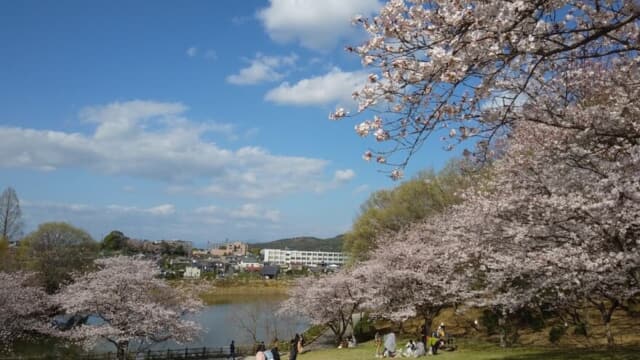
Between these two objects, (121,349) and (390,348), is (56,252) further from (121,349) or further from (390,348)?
(390,348)

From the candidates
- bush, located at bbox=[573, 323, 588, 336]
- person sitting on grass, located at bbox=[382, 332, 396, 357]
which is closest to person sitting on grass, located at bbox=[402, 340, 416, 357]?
person sitting on grass, located at bbox=[382, 332, 396, 357]

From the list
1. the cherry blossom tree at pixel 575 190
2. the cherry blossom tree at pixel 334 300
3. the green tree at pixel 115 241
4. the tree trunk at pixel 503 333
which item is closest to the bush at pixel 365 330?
the cherry blossom tree at pixel 334 300

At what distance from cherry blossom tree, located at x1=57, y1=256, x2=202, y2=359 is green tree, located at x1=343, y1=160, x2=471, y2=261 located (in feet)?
53.9

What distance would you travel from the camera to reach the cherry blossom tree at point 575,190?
829cm

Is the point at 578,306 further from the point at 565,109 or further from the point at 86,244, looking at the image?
the point at 86,244

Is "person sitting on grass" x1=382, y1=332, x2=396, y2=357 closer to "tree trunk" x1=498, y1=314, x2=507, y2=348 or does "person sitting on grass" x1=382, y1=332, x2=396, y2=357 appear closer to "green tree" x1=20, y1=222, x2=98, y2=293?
"tree trunk" x1=498, y1=314, x2=507, y2=348

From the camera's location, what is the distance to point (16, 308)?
28484 mm

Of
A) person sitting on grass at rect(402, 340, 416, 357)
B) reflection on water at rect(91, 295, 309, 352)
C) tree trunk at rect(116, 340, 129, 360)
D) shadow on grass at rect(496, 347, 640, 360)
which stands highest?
shadow on grass at rect(496, 347, 640, 360)

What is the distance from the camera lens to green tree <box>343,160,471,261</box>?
35531mm

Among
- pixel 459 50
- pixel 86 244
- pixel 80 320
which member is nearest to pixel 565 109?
pixel 459 50

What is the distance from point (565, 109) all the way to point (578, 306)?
48.2 ft

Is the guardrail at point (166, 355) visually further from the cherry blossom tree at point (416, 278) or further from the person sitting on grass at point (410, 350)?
the person sitting on grass at point (410, 350)

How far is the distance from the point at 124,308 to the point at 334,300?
→ 12.4 m

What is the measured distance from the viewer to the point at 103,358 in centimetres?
2792
